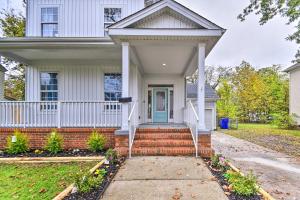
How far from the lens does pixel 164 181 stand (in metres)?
4.84

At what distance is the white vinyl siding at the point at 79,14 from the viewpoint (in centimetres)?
1123

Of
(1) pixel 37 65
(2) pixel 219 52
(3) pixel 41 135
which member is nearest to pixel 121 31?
(3) pixel 41 135

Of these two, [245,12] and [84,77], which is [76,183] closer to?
[84,77]

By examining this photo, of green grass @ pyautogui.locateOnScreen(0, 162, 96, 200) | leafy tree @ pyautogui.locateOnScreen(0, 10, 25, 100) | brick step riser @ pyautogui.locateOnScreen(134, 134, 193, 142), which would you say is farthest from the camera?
leafy tree @ pyautogui.locateOnScreen(0, 10, 25, 100)

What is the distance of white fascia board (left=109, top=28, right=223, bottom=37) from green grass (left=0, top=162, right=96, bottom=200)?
4.22 meters

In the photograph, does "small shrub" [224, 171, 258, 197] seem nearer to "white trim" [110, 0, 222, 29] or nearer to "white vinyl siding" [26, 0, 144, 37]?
"white trim" [110, 0, 222, 29]

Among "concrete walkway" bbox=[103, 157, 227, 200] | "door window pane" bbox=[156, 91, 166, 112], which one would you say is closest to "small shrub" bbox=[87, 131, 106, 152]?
"concrete walkway" bbox=[103, 157, 227, 200]

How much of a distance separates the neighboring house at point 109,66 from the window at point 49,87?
0.05 m

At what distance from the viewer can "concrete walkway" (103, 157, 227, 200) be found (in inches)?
159

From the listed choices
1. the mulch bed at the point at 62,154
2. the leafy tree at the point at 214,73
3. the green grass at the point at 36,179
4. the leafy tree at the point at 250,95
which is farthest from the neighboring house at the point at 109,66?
the leafy tree at the point at 214,73

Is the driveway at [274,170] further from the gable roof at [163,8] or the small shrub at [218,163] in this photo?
the gable roof at [163,8]

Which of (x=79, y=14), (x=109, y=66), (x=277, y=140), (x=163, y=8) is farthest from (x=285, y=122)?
(x=79, y=14)

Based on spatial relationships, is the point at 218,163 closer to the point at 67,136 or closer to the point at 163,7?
the point at 163,7

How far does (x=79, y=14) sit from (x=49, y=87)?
3.97 meters
